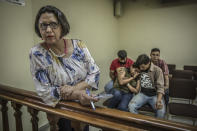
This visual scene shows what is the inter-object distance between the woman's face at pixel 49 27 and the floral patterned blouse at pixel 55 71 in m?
0.08

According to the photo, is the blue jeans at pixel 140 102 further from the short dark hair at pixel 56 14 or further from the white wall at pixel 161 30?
the white wall at pixel 161 30

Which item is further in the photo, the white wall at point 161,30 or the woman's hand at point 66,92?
the white wall at point 161,30

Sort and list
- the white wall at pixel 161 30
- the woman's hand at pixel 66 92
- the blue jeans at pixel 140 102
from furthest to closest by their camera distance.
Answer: the white wall at pixel 161 30 < the blue jeans at pixel 140 102 < the woman's hand at pixel 66 92

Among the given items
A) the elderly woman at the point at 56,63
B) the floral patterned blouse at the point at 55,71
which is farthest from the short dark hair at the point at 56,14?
the floral patterned blouse at the point at 55,71

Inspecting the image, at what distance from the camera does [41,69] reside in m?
0.91

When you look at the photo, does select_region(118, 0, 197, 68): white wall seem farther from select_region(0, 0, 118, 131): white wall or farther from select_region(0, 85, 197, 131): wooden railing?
select_region(0, 85, 197, 131): wooden railing

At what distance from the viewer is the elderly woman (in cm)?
87

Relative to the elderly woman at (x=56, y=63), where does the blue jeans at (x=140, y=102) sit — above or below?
below

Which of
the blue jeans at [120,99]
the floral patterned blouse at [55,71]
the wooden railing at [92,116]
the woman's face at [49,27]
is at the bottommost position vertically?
the blue jeans at [120,99]

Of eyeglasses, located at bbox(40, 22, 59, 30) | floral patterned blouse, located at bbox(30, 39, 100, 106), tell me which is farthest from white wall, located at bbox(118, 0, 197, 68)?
eyeglasses, located at bbox(40, 22, 59, 30)

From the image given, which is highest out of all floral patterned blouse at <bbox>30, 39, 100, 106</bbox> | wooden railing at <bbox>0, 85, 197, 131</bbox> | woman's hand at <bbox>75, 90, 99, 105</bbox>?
floral patterned blouse at <bbox>30, 39, 100, 106</bbox>

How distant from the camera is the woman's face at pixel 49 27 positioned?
931 mm

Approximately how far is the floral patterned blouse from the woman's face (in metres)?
0.08

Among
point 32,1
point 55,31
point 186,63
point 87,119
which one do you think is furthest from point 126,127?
point 186,63
